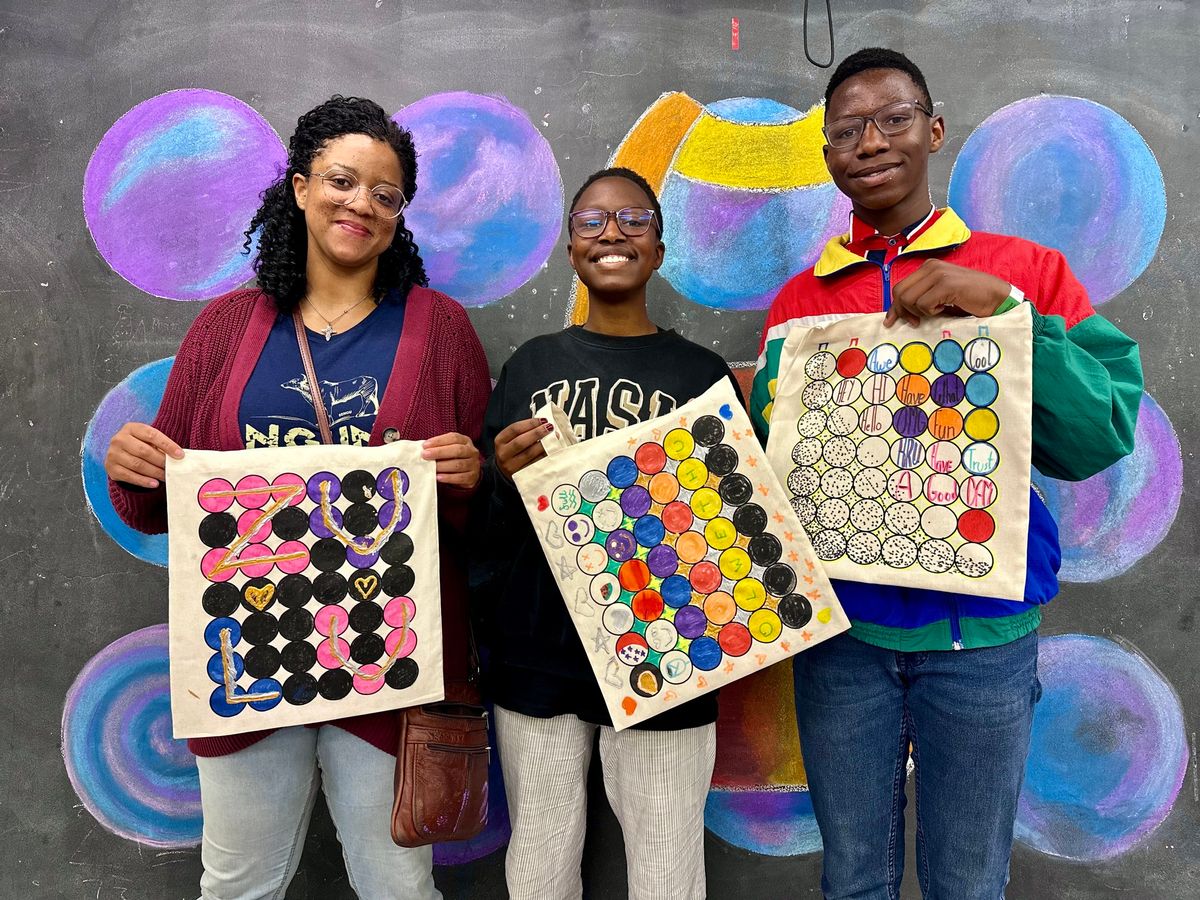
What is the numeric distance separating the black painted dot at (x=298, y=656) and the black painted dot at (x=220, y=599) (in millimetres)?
117

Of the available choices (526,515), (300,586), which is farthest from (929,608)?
(300,586)

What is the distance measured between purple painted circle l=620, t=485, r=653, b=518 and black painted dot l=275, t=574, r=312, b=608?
1.89ft

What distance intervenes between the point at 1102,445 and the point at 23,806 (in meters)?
2.56

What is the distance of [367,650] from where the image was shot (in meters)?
1.34

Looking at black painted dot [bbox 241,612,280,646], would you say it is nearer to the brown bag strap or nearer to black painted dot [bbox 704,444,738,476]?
the brown bag strap

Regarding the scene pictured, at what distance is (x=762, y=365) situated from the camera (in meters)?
1.50

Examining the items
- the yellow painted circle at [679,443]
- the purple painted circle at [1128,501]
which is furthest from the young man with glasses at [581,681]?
the purple painted circle at [1128,501]

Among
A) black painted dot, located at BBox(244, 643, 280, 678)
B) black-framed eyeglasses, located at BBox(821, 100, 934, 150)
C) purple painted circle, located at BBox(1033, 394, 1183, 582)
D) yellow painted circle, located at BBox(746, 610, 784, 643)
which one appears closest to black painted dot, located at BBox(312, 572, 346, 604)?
black painted dot, located at BBox(244, 643, 280, 678)

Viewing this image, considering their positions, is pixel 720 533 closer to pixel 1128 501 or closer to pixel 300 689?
pixel 300 689

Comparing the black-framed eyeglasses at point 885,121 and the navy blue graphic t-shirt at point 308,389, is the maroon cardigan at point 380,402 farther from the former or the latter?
the black-framed eyeglasses at point 885,121

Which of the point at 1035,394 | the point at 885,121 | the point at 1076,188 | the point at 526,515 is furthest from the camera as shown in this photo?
the point at 1076,188

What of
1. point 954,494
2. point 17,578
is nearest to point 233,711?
point 17,578

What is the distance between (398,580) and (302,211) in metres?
0.77

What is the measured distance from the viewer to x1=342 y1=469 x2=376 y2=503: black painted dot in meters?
1.31
